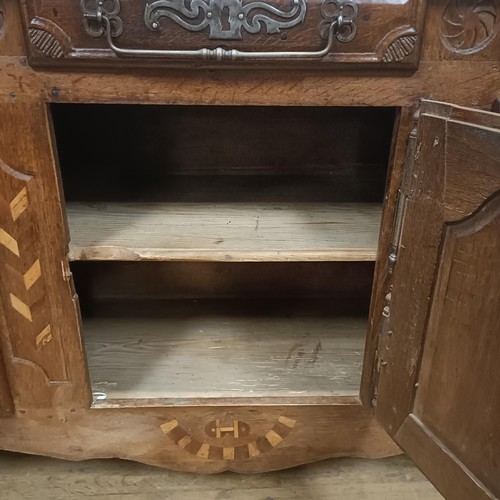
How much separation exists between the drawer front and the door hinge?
14 centimetres

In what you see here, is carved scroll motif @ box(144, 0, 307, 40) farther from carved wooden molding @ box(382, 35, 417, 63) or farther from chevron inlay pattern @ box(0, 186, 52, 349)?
chevron inlay pattern @ box(0, 186, 52, 349)

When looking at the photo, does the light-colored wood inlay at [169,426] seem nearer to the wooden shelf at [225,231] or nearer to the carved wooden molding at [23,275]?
the carved wooden molding at [23,275]

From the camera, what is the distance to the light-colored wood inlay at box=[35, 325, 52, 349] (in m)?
0.97

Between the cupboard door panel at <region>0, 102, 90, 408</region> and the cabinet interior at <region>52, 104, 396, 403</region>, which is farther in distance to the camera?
the cabinet interior at <region>52, 104, 396, 403</region>

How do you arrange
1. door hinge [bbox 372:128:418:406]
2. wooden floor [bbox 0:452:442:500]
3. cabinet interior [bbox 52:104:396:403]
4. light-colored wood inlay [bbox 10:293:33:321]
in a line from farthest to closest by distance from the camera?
wooden floor [bbox 0:452:442:500] → cabinet interior [bbox 52:104:396:403] → light-colored wood inlay [bbox 10:293:33:321] → door hinge [bbox 372:128:418:406]

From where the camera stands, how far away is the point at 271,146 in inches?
54.4

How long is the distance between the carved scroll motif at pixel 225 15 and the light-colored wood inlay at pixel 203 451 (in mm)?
803

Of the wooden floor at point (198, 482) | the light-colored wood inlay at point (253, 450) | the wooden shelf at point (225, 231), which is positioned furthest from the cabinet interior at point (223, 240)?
the wooden floor at point (198, 482)

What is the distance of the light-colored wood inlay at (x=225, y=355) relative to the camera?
1116 millimetres

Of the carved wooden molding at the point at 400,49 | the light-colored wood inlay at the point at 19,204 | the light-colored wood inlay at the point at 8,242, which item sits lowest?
the light-colored wood inlay at the point at 8,242

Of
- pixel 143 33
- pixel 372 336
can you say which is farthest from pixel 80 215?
pixel 372 336

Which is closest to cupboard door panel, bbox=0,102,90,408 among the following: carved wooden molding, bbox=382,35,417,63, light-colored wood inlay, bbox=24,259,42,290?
light-colored wood inlay, bbox=24,259,42,290

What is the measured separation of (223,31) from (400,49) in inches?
10.4

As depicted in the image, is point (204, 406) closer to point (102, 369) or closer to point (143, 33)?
point (102, 369)
